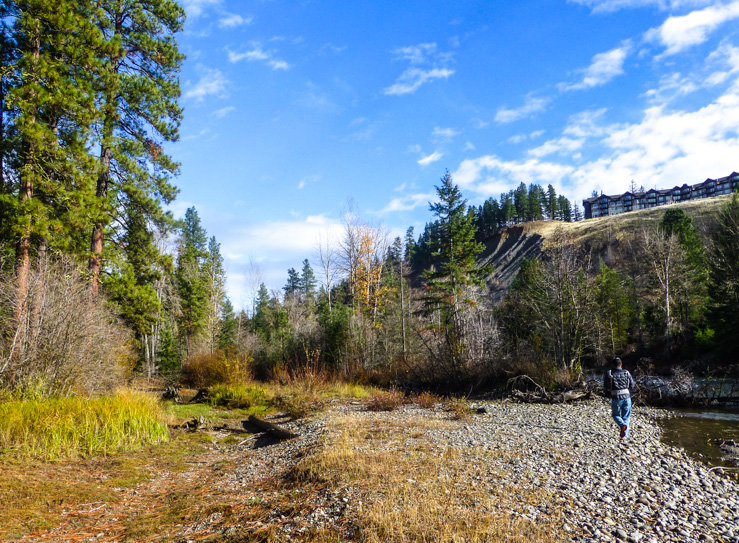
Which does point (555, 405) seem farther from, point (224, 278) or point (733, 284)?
point (224, 278)

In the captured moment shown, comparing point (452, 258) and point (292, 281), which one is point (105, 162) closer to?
point (452, 258)

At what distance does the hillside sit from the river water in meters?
42.1

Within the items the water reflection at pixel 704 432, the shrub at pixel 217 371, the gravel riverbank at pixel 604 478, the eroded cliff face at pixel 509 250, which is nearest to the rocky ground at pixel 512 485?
the gravel riverbank at pixel 604 478

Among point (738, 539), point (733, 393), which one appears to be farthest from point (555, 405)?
point (738, 539)

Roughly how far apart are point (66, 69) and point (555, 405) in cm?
2070

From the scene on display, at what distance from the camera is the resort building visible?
99.6 meters

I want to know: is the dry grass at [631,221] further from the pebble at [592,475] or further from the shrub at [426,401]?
the pebble at [592,475]

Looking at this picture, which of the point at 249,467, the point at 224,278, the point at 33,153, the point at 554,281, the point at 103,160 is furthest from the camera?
the point at 224,278

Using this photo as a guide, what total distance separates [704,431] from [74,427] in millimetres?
15682

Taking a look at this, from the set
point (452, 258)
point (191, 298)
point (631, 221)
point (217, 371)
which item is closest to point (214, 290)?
point (191, 298)

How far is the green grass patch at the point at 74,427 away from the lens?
6.93m

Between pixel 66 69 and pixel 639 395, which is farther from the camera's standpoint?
pixel 639 395

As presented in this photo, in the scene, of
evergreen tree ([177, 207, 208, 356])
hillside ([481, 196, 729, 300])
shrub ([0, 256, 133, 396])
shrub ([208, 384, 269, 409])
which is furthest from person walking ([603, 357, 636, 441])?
hillside ([481, 196, 729, 300])

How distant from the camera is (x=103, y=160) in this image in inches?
583
